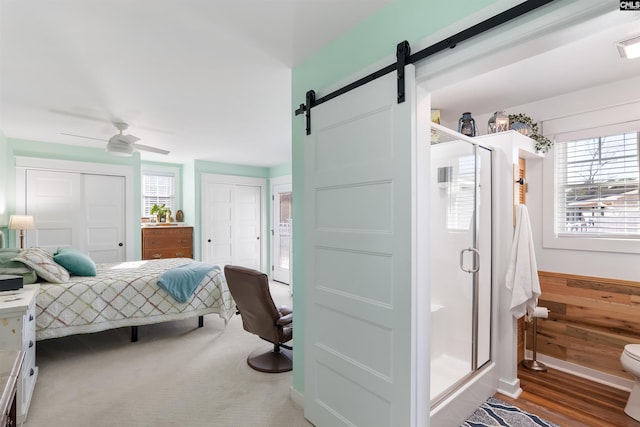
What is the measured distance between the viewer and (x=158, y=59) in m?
2.18

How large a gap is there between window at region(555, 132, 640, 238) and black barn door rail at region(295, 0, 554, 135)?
2173 millimetres

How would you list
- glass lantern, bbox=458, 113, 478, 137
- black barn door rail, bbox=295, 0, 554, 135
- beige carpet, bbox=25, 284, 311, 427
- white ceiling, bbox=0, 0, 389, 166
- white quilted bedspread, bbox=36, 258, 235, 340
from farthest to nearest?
white quilted bedspread, bbox=36, 258, 235, 340
glass lantern, bbox=458, 113, 478, 137
beige carpet, bbox=25, 284, 311, 427
white ceiling, bbox=0, 0, 389, 166
black barn door rail, bbox=295, 0, 554, 135

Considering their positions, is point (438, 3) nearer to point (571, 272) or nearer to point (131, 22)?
point (131, 22)

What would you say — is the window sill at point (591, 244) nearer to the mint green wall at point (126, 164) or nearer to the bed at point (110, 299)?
the bed at point (110, 299)

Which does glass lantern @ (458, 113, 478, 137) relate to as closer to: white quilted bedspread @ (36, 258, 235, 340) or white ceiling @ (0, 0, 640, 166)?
white ceiling @ (0, 0, 640, 166)

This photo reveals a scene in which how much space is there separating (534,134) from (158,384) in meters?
3.76

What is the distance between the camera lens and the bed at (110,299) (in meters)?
2.85

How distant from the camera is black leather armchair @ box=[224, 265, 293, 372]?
265 centimetres

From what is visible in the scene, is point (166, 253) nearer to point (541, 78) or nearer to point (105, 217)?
point (105, 217)

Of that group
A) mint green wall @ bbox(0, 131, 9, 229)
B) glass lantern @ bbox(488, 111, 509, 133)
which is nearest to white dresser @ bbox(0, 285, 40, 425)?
mint green wall @ bbox(0, 131, 9, 229)

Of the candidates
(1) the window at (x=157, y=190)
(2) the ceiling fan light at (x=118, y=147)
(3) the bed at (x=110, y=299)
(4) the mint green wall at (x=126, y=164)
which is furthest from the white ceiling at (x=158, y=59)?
(1) the window at (x=157, y=190)

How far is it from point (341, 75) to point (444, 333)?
2063 millimetres

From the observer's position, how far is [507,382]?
2432 mm

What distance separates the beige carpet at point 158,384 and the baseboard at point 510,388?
5.07 feet
